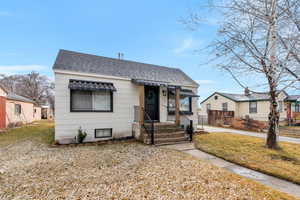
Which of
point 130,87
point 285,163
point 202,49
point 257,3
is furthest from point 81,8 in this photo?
point 285,163

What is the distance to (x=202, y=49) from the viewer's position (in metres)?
5.20

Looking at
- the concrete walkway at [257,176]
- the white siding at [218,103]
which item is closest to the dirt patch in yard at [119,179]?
the concrete walkway at [257,176]

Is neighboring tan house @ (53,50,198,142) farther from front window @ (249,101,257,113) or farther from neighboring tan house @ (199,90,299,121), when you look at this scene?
front window @ (249,101,257,113)

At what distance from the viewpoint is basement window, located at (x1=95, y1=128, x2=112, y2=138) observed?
6824mm

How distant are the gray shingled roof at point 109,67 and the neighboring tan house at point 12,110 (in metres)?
8.59

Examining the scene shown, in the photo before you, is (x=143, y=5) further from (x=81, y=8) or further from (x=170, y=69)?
(x=170, y=69)

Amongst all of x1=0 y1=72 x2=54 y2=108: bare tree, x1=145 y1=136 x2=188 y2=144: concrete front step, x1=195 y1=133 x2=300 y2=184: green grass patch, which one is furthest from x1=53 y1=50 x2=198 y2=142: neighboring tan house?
x1=0 y1=72 x2=54 y2=108: bare tree

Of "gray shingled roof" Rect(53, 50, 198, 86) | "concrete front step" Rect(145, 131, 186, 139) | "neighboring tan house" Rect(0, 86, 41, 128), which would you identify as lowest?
"concrete front step" Rect(145, 131, 186, 139)

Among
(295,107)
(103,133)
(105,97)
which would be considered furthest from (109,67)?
(295,107)

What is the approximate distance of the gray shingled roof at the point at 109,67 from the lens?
6.79 meters

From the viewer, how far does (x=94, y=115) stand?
6.72m

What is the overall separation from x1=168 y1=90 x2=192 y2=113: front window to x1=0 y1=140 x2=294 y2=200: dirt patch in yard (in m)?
4.33

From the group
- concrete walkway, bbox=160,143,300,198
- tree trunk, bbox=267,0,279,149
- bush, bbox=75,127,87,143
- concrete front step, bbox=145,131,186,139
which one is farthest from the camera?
concrete front step, bbox=145,131,186,139

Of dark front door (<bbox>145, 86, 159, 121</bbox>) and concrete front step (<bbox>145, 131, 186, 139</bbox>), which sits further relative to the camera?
dark front door (<bbox>145, 86, 159, 121</bbox>)
